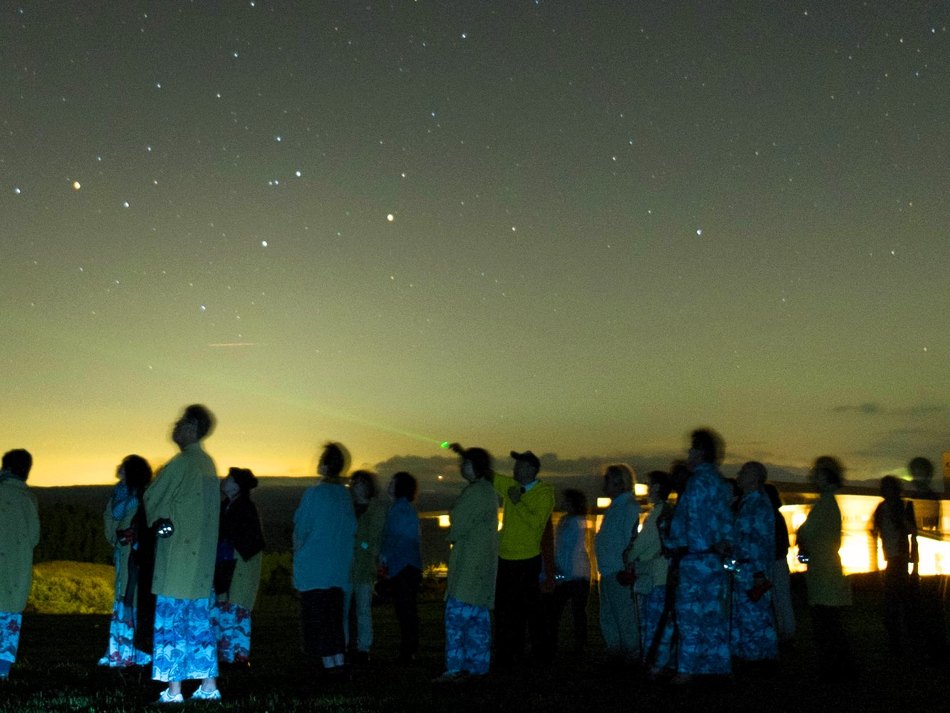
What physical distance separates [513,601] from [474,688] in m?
2.03

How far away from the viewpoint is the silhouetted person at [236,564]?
10.3 m

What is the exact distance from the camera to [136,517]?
8516mm

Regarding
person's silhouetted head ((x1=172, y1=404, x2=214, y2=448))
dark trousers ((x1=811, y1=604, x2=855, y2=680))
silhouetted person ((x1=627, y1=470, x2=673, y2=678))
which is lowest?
dark trousers ((x1=811, y1=604, x2=855, y2=680))

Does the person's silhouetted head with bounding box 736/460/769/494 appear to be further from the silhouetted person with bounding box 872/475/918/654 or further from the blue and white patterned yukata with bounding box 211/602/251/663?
the blue and white patterned yukata with bounding box 211/602/251/663

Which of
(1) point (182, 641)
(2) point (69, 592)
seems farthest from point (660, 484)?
(2) point (69, 592)

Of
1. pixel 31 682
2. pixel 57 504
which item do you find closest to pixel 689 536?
pixel 31 682

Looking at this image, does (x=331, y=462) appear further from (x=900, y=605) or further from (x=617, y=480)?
(x=900, y=605)

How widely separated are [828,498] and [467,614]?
123 inches

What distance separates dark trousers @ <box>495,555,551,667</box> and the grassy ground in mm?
292

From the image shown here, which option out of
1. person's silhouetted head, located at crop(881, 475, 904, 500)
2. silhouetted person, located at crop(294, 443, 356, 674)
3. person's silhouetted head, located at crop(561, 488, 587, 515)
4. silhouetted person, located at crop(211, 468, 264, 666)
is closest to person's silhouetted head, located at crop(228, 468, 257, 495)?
silhouetted person, located at crop(211, 468, 264, 666)

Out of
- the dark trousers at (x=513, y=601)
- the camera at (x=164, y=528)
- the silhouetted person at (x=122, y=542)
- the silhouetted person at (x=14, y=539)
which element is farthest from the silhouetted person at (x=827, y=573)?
the silhouetted person at (x=14, y=539)

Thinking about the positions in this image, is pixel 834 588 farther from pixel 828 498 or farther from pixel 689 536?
pixel 689 536

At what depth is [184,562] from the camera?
8.27 meters

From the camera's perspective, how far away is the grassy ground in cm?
821
